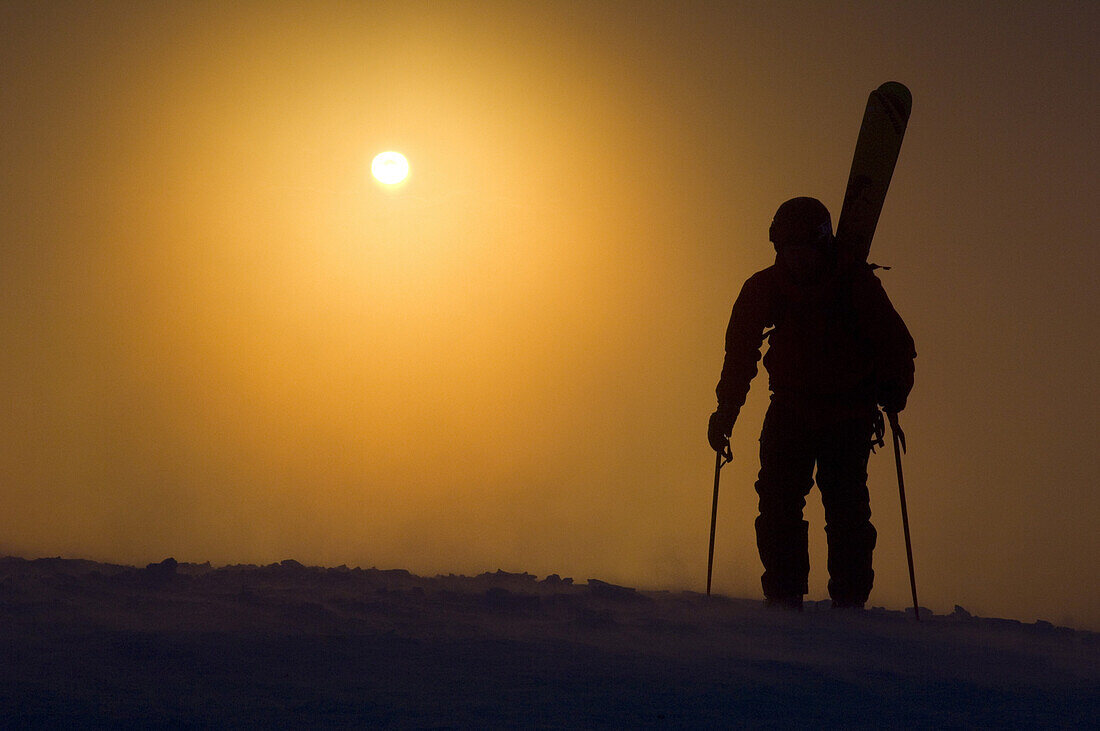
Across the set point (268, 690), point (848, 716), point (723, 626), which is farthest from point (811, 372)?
point (268, 690)

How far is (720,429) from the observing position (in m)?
6.13

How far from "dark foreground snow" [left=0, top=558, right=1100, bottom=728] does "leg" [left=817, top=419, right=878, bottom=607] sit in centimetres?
63

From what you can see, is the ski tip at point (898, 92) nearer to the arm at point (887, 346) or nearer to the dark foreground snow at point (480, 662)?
the arm at point (887, 346)

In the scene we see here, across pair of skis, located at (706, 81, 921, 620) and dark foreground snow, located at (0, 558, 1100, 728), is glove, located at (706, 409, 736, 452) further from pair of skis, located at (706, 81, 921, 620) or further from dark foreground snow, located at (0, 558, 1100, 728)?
dark foreground snow, located at (0, 558, 1100, 728)

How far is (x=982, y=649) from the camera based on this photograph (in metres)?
4.18


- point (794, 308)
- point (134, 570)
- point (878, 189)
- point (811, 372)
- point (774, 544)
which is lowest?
point (134, 570)

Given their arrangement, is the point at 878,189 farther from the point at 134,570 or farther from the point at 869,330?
the point at 134,570

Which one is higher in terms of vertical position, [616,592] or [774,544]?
[774,544]

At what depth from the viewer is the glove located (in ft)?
20.1

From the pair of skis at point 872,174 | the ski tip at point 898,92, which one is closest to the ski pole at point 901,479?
the pair of skis at point 872,174

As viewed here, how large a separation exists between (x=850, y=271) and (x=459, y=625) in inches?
125

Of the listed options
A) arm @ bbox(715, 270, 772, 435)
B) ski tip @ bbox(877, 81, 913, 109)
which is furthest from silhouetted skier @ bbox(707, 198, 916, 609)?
ski tip @ bbox(877, 81, 913, 109)

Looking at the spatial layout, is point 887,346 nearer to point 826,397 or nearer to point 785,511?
point 826,397

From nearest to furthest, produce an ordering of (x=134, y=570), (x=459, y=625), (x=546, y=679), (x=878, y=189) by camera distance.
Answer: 1. (x=546, y=679)
2. (x=459, y=625)
3. (x=134, y=570)
4. (x=878, y=189)
